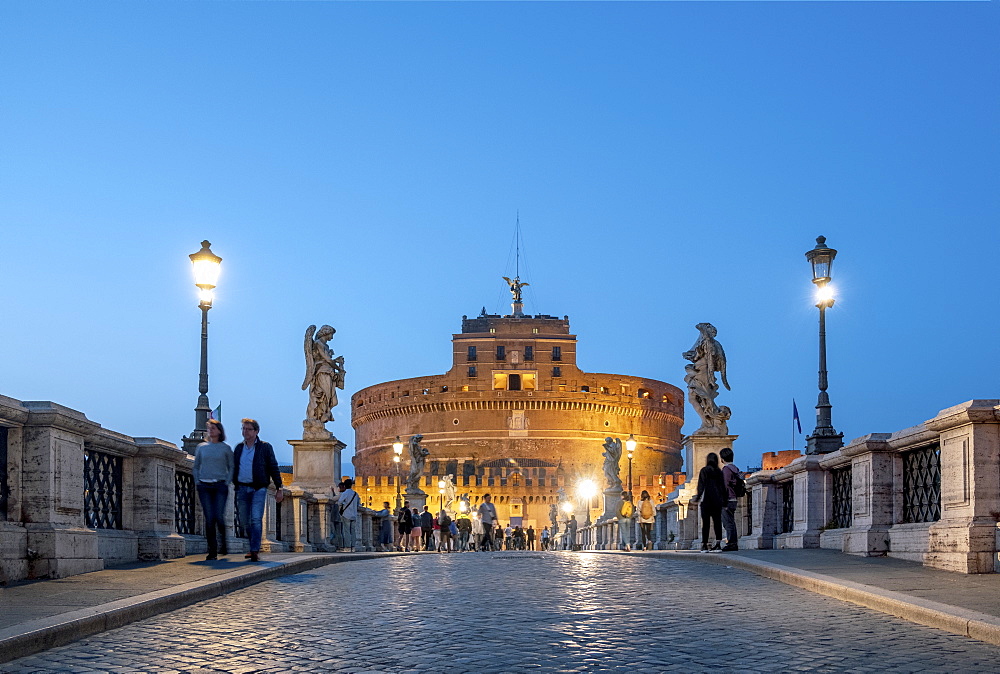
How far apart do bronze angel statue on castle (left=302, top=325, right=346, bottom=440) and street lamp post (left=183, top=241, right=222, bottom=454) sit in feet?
17.0

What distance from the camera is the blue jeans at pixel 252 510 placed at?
10781mm

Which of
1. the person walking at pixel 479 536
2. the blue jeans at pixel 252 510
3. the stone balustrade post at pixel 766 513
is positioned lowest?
the person walking at pixel 479 536

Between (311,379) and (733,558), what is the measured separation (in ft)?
33.9

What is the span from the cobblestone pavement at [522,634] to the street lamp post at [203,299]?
556 centimetres

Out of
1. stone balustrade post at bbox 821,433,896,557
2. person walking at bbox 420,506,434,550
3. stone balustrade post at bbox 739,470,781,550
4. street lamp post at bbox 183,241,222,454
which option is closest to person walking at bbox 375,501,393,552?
person walking at bbox 420,506,434,550

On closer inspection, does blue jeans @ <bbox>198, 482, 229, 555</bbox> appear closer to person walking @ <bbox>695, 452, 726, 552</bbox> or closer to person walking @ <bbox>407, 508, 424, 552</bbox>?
person walking @ <bbox>695, 452, 726, 552</bbox>

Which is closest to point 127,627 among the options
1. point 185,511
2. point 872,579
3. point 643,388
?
point 872,579

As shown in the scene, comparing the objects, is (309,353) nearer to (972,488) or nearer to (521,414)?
(972,488)

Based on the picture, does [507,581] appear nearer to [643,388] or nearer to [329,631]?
[329,631]

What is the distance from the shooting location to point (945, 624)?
19.2 feet

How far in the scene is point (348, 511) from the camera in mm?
19922

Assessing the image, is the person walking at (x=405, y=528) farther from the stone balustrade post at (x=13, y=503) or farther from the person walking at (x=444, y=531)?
the stone balustrade post at (x=13, y=503)

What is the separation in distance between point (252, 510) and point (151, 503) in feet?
3.06

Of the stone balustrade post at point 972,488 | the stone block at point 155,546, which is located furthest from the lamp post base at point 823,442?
the stone block at point 155,546
